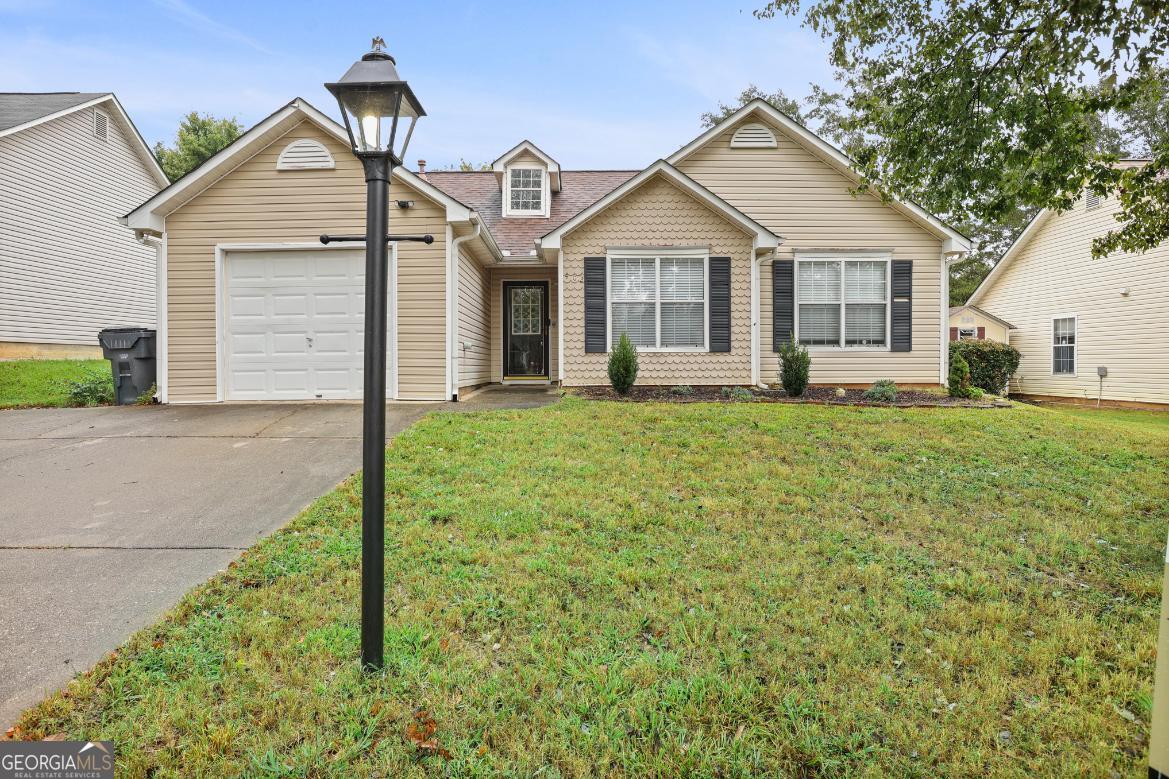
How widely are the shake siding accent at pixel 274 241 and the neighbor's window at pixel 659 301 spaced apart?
3.15m

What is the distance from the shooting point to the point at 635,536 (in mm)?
3797

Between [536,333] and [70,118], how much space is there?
44.3 feet

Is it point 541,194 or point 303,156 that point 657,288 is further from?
point 303,156

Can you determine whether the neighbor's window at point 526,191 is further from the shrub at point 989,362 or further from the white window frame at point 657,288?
the shrub at point 989,362

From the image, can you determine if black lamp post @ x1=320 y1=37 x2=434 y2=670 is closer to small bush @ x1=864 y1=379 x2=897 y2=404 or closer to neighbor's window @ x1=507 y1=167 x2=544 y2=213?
small bush @ x1=864 y1=379 x2=897 y2=404

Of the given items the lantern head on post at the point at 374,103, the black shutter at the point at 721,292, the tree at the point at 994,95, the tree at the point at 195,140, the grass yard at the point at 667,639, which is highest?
the tree at the point at 195,140

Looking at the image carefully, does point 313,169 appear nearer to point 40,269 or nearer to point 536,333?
point 536,333

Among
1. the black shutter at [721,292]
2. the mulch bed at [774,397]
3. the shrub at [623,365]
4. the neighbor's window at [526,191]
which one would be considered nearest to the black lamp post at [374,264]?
the mulch bed at [774,397]

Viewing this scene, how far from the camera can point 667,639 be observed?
2631 millimetres

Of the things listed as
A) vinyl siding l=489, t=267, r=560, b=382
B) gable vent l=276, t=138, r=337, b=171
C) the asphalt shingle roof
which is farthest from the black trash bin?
the asphalt shingle roof

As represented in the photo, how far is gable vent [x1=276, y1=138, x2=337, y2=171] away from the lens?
8.89 metres

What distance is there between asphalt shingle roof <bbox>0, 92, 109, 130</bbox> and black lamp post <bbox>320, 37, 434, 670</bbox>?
55.5 ft

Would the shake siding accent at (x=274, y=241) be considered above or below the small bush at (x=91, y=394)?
above

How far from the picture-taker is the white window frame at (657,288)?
10.1 metres
